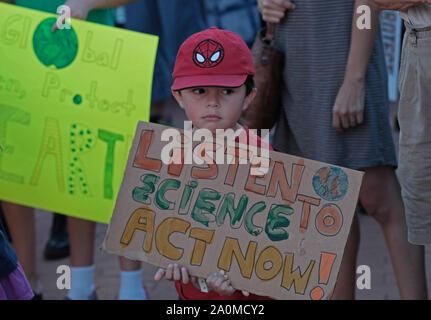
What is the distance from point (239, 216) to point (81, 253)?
147 cm

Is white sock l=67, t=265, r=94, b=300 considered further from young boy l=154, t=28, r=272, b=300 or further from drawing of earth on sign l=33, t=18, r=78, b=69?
young boy l=154, t=28, r=272, b=300

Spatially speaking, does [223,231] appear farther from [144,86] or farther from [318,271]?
[144,86]

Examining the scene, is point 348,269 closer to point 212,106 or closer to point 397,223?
point 397,223

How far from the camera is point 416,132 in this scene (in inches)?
102

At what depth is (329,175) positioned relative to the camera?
2279mm

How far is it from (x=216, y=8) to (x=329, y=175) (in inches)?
148

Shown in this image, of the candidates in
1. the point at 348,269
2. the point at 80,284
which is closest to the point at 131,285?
the point at 80,284

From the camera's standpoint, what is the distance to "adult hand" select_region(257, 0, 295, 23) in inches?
120

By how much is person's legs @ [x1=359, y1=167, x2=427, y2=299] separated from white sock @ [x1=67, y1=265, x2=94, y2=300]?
4.48 ft

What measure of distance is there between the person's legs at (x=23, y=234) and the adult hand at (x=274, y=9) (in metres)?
1.53

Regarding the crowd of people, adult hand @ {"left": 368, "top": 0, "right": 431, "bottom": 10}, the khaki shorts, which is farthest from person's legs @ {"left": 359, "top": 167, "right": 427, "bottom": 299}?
adult hand @ {"left": 368, "top": 0, "right": 431, "bottom": 10}

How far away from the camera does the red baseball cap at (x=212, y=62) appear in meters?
2.47

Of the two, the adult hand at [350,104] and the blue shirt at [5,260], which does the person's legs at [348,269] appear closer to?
the adult hand at [350,104]

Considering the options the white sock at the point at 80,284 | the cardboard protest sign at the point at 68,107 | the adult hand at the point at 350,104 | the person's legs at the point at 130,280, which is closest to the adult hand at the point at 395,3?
the adult hand at the point at 350,104
